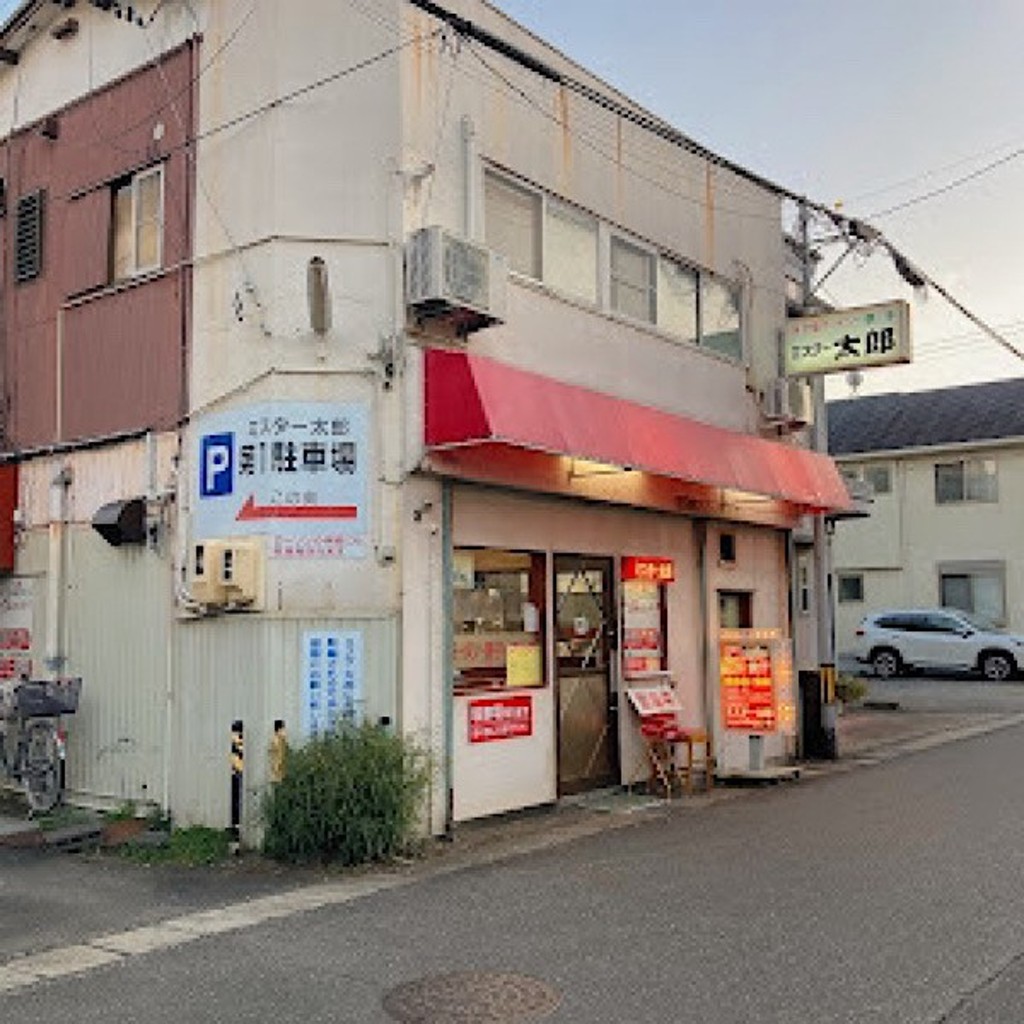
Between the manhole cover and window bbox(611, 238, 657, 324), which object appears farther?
window bbox(611, 238, 657, 324)

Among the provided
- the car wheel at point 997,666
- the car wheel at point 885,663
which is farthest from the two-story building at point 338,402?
the car wheel at point 885,663

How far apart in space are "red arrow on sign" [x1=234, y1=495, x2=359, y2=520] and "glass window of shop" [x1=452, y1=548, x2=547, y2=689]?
1.27 metres

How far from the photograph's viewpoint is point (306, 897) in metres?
8.12

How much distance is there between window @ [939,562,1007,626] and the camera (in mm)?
32281

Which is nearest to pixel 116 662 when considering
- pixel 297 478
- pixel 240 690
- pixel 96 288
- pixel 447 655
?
pixel 240 690

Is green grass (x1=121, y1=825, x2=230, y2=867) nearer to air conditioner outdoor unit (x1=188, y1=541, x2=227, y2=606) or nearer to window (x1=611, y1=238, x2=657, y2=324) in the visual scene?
air conditioner outdoor unit (x1=188, y1=541, x2=227, y2=606)

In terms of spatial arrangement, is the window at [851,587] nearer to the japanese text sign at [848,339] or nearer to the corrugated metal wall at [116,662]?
the japanese text sign at [848,339]

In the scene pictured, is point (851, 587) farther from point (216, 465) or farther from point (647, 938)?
point (647, 938)

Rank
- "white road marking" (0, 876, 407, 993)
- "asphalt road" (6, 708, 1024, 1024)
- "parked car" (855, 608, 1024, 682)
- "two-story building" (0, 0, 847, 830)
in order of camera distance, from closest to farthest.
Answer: "asphalt road" (6, 708, 1024, 1024), "white road marking" (0, 876, 407, 993), "two-story building" (0, 0, 847, 830), "parked car" (855, 608, 1024, 682)

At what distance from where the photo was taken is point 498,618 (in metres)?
11.2

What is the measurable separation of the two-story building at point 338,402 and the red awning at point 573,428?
0.03 m

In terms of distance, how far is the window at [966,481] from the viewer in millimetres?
32719

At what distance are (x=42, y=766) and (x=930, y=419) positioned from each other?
29972 mm

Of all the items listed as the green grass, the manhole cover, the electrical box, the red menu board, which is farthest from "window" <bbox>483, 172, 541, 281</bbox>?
the manhole cover
